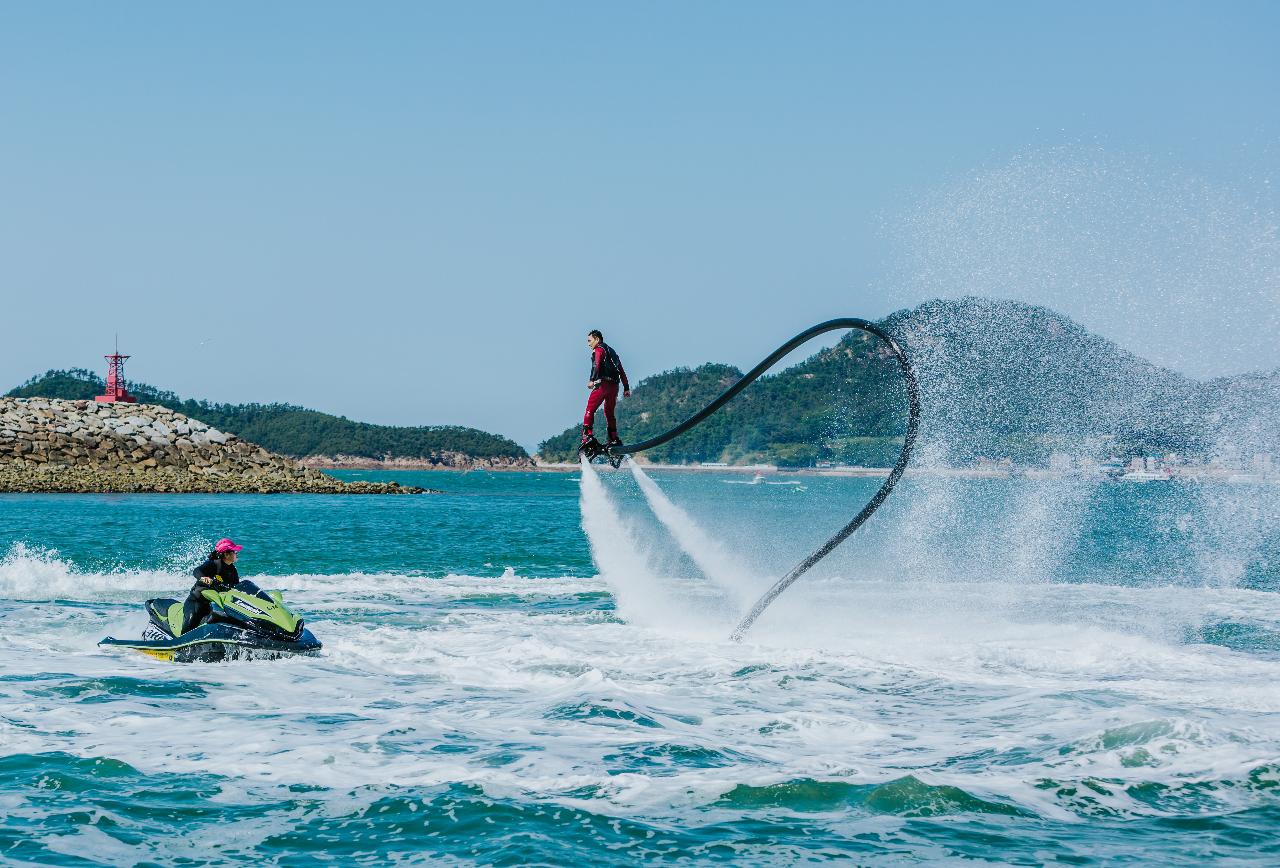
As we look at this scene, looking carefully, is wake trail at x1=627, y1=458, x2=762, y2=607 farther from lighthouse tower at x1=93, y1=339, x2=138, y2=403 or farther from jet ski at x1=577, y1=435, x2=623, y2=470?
lighthouse tower at x1=93, y1=339, x2=138, y2=403

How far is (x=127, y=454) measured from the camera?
102062 millimetres

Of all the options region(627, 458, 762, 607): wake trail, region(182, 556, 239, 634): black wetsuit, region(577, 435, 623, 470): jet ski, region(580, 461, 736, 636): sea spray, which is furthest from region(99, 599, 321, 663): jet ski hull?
region(627, 458, 762, 607): wake trail

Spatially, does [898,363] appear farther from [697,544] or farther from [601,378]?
[697,544]

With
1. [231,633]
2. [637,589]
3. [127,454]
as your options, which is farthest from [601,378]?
[127,454]

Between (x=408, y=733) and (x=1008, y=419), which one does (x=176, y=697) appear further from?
(x=1008, y=419)

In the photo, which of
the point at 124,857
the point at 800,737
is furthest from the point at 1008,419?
the point at 124,857

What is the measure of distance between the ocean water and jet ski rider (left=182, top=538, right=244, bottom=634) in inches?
30.0

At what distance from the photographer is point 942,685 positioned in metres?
16.9

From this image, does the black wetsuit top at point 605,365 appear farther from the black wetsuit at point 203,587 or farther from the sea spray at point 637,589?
the black wetsuit at point 203,587

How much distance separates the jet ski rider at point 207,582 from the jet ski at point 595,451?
5.24 meters

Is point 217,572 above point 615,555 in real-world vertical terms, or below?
above

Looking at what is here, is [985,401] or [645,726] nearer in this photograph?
[645,726]

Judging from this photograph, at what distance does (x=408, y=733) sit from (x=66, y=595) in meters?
16.3

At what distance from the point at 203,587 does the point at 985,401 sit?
3315 inches
